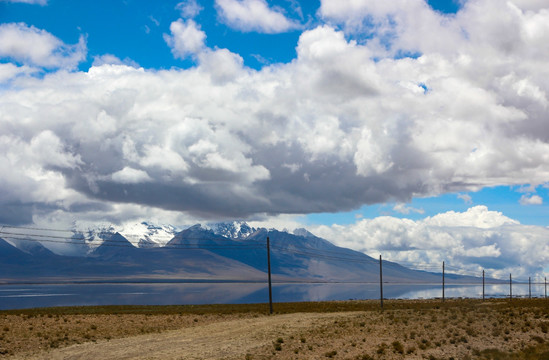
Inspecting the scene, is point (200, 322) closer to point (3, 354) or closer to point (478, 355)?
point (3, 354)

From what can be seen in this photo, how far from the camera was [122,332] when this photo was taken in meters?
48.2

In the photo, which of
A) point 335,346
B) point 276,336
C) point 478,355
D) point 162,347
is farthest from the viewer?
A: point 276,336

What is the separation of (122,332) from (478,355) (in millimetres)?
30159

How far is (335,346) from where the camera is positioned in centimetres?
3669

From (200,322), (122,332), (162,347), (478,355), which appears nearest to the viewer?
(478,355)

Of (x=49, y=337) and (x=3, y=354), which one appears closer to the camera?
(x=3, y=354)

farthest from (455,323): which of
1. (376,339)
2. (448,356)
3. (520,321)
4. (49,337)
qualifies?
(49,337)

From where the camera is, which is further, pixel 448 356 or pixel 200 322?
pixel 200 322

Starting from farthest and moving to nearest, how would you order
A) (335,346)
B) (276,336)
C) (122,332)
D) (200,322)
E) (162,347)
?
(200,322) < (122,332) < (276,336) < (162,347) < (335,346)

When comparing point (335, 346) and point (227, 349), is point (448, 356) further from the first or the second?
point (227, 349)

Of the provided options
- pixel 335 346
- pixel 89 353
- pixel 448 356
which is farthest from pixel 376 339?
pixel 89 353

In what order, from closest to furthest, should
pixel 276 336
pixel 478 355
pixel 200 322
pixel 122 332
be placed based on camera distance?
pixel 478 355 < pixel 276 336 < pixel 122 332 < pixel 200 322

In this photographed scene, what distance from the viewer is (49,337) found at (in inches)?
1724

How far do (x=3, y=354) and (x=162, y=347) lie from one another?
419 inches
